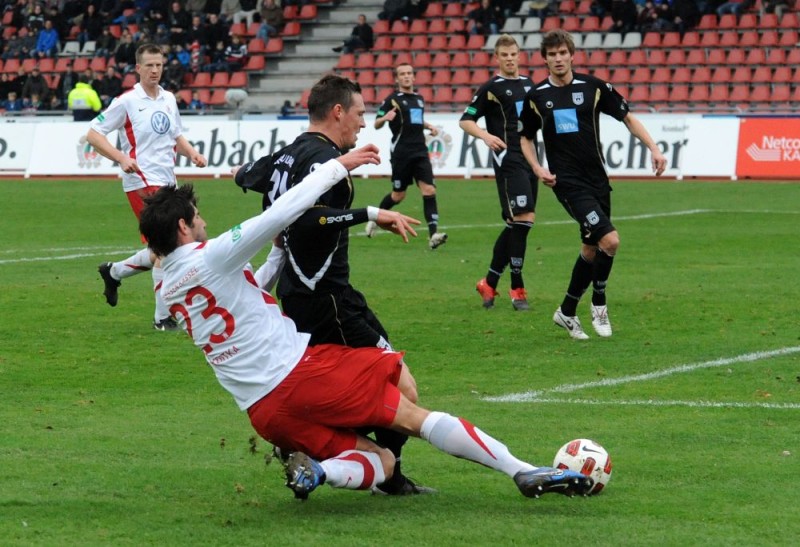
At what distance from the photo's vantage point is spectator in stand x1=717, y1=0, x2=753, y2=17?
34.3 m

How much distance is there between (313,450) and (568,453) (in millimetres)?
1169

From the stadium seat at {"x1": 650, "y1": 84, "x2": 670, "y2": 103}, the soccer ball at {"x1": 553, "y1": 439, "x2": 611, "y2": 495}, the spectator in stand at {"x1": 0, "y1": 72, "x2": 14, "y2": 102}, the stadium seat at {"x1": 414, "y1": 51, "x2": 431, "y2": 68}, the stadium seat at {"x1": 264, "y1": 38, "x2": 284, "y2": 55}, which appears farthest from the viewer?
the stadium seat at {"x1": 264, "y1": 38, "x2": 284, "y2": 55}

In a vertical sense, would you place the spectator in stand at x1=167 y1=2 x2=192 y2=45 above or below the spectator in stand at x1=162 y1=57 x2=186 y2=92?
above

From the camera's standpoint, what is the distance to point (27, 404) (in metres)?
8.42

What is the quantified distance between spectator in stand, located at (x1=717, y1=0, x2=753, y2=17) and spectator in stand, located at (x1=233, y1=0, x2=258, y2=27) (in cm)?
1383

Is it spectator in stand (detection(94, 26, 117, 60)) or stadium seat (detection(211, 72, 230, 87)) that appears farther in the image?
spectator in stand (detection(94, 26, 117, 60))

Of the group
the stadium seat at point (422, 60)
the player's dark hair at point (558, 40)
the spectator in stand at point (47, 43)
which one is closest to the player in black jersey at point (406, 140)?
the player's dark hair at point (558, 40)

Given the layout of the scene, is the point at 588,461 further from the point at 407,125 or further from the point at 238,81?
the point at 238,81

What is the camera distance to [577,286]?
11070 mm

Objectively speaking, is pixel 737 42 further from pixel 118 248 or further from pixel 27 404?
pixel 27 404

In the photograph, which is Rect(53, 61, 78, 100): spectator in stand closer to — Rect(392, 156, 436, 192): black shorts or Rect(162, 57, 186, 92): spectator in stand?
Rect(162, 57, 186, 92): spectator in stand

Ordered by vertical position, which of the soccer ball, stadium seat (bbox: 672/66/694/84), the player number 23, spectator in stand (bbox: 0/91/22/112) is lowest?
spectator in stand (bbox: 0/91/22/112)

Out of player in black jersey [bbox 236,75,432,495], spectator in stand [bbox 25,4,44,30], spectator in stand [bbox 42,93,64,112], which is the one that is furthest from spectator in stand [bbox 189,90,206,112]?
player in black jersey [bbox 236,75,432,495]

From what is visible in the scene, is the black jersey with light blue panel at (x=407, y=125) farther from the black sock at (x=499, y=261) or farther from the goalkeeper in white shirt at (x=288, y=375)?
the goalkeeper in white shirt at (x=288, y=375)
